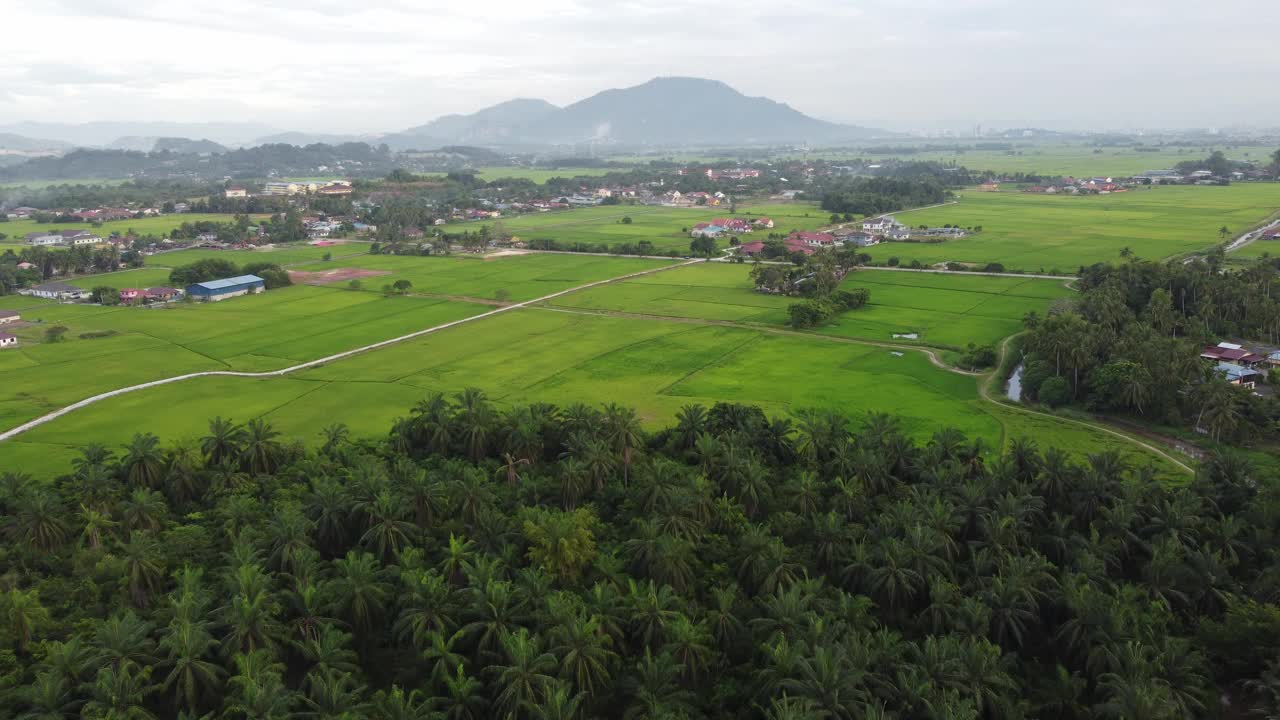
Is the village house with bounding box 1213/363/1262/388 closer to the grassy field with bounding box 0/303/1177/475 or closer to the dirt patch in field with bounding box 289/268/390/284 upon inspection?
the grassy field with bounding box 0/303/1177/475

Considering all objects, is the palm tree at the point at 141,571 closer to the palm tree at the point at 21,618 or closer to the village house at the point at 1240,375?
the palm tree at the point at 21,618

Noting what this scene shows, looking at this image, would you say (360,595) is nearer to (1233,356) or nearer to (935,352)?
(935,352)

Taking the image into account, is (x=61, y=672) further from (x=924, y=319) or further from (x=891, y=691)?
(x=924, y=319)

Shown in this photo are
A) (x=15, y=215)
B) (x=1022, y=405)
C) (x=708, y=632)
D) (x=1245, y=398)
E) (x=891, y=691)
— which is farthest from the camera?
(x=15, y=215)

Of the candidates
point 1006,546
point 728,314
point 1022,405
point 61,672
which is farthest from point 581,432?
point 728,314

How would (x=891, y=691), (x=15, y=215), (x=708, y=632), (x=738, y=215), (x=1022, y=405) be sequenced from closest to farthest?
(x=891, y=691), (x=708, y=632), (x=1022, y=405), (x=738, y=215), (x=15, y=215)

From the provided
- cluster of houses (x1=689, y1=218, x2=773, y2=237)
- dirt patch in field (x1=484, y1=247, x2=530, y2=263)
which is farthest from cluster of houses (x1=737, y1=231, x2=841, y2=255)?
dirt patch in field (x1=484, y1=247, x2=530, y2=263)

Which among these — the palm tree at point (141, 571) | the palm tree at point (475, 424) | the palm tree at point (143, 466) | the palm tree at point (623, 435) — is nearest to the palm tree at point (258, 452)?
the palm tree at point (143, 466)

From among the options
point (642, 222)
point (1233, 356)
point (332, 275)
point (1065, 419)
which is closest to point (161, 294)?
point (332, 275)
